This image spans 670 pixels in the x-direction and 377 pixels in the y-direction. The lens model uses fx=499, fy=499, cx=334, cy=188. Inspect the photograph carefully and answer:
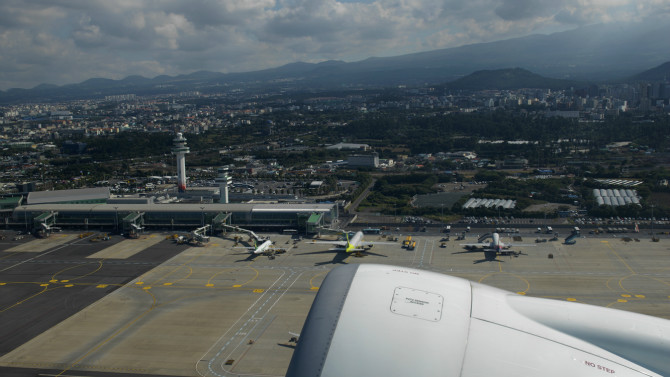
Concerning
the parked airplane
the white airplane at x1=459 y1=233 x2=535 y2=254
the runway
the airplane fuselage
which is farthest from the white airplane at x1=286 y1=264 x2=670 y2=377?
the parked airplane

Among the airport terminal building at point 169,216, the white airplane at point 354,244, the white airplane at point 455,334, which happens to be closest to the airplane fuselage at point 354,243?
the white airplane at point 354,244

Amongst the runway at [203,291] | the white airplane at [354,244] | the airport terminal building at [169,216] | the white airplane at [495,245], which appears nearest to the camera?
the runway at [203,291]

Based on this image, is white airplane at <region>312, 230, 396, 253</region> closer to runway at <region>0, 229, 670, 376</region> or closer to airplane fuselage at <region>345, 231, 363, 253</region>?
airplane fuselage at <region>345, 231, 363, 253</region>

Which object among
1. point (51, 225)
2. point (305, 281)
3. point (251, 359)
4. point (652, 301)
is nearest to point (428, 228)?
point (305, 281)

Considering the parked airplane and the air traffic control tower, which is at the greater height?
the air traffic control tower

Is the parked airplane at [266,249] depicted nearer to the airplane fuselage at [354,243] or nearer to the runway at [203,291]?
the runway at [203,291]

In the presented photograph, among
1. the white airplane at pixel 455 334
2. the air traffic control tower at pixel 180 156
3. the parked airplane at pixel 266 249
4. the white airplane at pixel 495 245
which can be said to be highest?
the white airplane at pixel 455 334

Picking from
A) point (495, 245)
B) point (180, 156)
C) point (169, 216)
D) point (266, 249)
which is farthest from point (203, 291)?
point (180, 156)
